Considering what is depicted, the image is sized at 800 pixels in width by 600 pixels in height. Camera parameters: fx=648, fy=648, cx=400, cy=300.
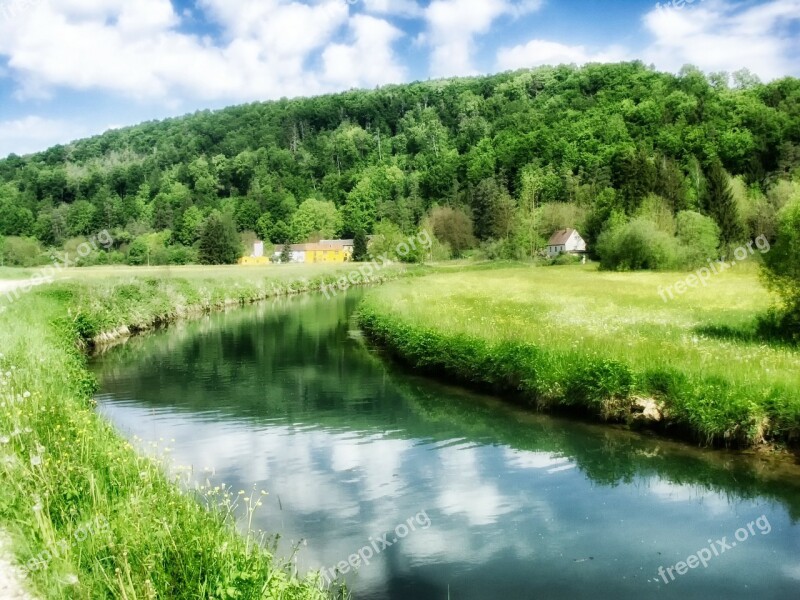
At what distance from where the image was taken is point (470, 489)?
11711 millimetres

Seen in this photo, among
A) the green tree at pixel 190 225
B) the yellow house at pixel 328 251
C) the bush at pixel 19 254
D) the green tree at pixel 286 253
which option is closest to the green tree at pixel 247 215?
the green tree at pixel 286 253

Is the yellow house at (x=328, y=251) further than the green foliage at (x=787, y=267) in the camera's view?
Yes

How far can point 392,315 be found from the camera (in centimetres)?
2852

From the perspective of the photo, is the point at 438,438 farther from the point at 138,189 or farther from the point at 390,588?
the point at 138,189

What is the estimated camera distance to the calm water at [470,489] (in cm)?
865

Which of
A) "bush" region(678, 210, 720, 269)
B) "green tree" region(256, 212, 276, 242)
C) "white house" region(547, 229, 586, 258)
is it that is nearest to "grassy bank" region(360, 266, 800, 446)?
"bush" region(678, 210, 720, 269)

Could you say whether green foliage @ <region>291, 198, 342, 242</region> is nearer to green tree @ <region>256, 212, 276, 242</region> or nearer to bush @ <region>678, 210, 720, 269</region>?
green tree @ <region>256, 212, 276, 242</region>

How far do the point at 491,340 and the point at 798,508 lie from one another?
32.1 feet

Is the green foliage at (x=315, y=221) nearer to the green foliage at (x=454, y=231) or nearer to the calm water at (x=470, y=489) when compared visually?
the green foliage at (x=454, y=231)

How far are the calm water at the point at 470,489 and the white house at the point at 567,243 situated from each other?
85171mm

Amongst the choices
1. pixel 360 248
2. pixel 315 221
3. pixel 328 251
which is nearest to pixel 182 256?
pixel 360 248

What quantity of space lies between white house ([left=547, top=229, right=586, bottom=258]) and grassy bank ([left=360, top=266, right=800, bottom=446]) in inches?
2856

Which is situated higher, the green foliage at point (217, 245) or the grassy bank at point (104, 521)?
the green foliage at point (217, 245)

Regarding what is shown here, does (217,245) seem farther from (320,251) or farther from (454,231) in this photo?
(454,231)
